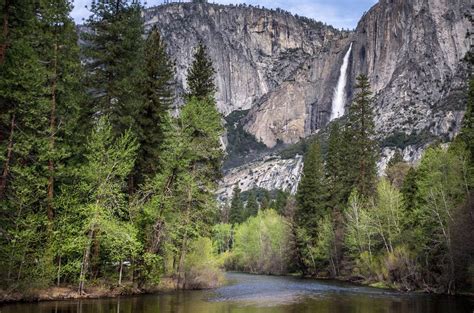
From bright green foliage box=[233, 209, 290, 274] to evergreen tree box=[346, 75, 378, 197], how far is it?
1958 centimetres

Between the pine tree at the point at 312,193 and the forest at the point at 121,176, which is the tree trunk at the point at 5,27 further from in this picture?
the pine tree at the point at 312,193

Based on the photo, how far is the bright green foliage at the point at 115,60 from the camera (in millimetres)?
32625

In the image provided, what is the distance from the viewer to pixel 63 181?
3041 centimetres

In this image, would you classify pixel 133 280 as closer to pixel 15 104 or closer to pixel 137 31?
pixel 15 104

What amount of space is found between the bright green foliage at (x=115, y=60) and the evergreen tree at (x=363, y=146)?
30.9 metres

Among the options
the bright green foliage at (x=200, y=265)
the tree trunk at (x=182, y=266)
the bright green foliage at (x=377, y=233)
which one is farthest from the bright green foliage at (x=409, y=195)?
the tree trunk at (x=182, y=266)

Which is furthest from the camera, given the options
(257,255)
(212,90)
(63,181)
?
(257,255)

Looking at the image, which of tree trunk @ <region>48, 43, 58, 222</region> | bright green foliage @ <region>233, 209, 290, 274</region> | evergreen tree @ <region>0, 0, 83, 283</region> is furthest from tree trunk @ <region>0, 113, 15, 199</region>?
bright green foliage @ <region>233, 209, 290, 274</region>

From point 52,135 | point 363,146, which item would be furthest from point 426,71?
point 52,135

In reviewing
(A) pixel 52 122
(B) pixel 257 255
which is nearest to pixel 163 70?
(A) pixel 52 122

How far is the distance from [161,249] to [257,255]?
51127 mm

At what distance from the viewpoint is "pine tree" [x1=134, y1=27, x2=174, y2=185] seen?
3569 cm

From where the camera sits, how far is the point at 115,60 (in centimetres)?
3312

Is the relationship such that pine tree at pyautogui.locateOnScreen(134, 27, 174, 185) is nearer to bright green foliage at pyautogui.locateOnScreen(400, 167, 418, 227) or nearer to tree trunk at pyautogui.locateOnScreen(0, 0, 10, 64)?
tree trunk at pyautogui.locateOnScreen(0, 0, 10, 64)
